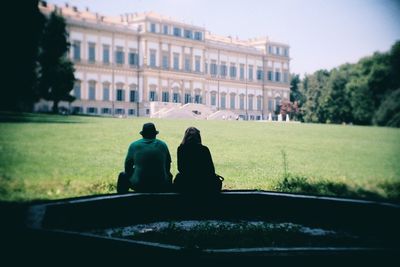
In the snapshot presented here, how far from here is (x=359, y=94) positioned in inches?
821

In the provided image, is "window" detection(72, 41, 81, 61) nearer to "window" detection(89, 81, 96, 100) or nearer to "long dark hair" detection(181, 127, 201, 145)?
"window" detection(89, 81, 96, 100)

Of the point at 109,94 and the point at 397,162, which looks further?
the point at 109,94

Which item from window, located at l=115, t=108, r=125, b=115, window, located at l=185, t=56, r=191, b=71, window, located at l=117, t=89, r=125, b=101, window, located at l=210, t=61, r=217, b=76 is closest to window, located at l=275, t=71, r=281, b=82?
window, located at l=210, t=61, r=217, b=76

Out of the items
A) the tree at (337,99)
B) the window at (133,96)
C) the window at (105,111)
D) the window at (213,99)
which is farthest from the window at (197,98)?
the tree at (337,99)

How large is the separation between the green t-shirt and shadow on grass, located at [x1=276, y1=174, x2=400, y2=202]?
9.41 feet

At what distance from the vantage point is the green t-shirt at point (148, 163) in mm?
4938

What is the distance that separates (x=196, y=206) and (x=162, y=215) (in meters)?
0.41

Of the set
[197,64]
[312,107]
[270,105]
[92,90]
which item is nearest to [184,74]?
[197,64]

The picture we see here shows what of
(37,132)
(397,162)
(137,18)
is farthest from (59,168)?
(397,162)

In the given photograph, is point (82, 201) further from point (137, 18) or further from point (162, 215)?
point (137, 18)

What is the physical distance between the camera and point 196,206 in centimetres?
476

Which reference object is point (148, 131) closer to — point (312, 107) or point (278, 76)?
point (278, 76)

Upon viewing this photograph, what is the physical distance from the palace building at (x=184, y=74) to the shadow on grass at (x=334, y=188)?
3540 millimetres

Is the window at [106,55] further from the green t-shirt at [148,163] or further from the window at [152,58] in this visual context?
the green t-shirt at [148,163]
